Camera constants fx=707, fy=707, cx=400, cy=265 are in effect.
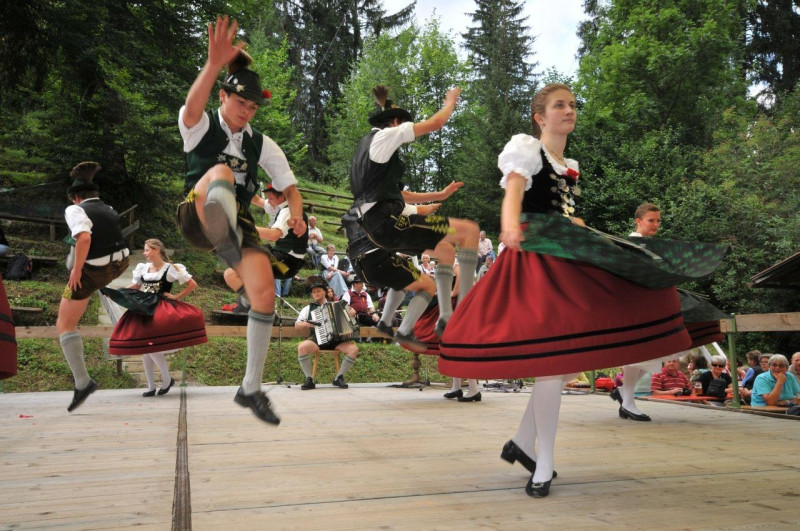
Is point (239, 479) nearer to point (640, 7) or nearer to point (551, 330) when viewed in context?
point (551, 330)

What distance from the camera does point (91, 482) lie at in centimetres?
294

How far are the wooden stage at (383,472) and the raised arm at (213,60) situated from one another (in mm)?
1667

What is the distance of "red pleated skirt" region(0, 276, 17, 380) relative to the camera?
3.02 meters

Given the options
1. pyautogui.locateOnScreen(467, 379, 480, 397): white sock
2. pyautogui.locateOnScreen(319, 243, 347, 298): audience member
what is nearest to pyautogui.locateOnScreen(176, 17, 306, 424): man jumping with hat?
pyautogui.locateOnScreen(467, 379, 480, 397): white sock

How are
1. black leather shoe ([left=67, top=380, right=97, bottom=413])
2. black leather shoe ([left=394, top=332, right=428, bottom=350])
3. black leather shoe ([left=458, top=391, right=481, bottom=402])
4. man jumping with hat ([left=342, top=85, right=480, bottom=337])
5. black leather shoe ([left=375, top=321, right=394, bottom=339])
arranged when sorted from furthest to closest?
black leather shoe ([left=458, top=391, right=481, bottom=402]) < black leather shoe ([left=67, top=380, right=97, bottom=413]) < black leather shoe ([left=375, top=321, right=394, bottom=339]) < black leather shoe ([left=394, top=332, right=428, bottom=350]) < man jumping with hat ([left=342, top=85, right=480, bottom=337])

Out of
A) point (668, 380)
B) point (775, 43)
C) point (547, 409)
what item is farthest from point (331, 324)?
point (775, 43)

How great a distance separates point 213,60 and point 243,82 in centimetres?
32

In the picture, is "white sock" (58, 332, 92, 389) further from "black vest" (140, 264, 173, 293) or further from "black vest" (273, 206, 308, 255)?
"black vest" (273, 206, 308, 255)

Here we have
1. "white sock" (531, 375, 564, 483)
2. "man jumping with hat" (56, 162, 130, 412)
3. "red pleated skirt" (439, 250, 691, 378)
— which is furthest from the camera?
"man jumping with hat" (56, 162, 130, 412)

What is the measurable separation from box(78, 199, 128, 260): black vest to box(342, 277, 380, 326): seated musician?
6664mm

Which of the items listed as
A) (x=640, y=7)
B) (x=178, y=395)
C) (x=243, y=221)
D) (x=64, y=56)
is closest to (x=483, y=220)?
(x=640, y=7)

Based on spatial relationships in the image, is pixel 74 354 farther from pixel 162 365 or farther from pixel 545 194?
pixel 545 194

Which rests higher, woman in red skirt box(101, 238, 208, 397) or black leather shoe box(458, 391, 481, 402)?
woman in red skirt box(101, 238, 208, 397)

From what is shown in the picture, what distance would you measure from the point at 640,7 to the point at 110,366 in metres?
27.4
